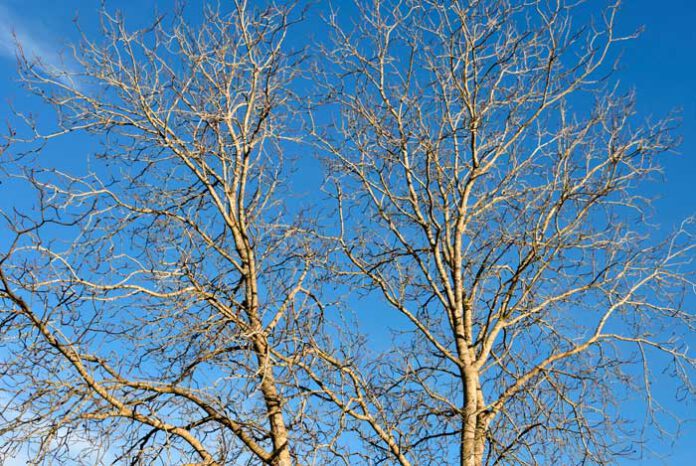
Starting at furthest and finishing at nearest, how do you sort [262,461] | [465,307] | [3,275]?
[465,307] → [262,461] → [3,275]

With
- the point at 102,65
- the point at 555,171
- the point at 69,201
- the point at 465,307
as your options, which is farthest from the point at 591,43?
the point at 69,201

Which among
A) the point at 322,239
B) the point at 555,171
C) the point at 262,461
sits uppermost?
the point at 555,171

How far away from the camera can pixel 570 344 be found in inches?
334

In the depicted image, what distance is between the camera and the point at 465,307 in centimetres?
841

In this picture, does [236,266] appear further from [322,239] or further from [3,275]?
[3,275]

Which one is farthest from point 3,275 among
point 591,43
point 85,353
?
point 591,43

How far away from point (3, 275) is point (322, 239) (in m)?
3.53

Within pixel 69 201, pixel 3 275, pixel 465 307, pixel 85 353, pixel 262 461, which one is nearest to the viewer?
pixel 3 275

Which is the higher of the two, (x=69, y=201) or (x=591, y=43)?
(x=591, y=43)

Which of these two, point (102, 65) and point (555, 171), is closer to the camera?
point (102, 65)

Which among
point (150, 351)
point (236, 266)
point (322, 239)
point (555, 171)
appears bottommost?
point (150, 351)

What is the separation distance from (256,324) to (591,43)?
4746 millimetres

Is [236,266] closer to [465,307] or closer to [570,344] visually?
[465,307]

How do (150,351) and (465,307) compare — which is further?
(465,307)
